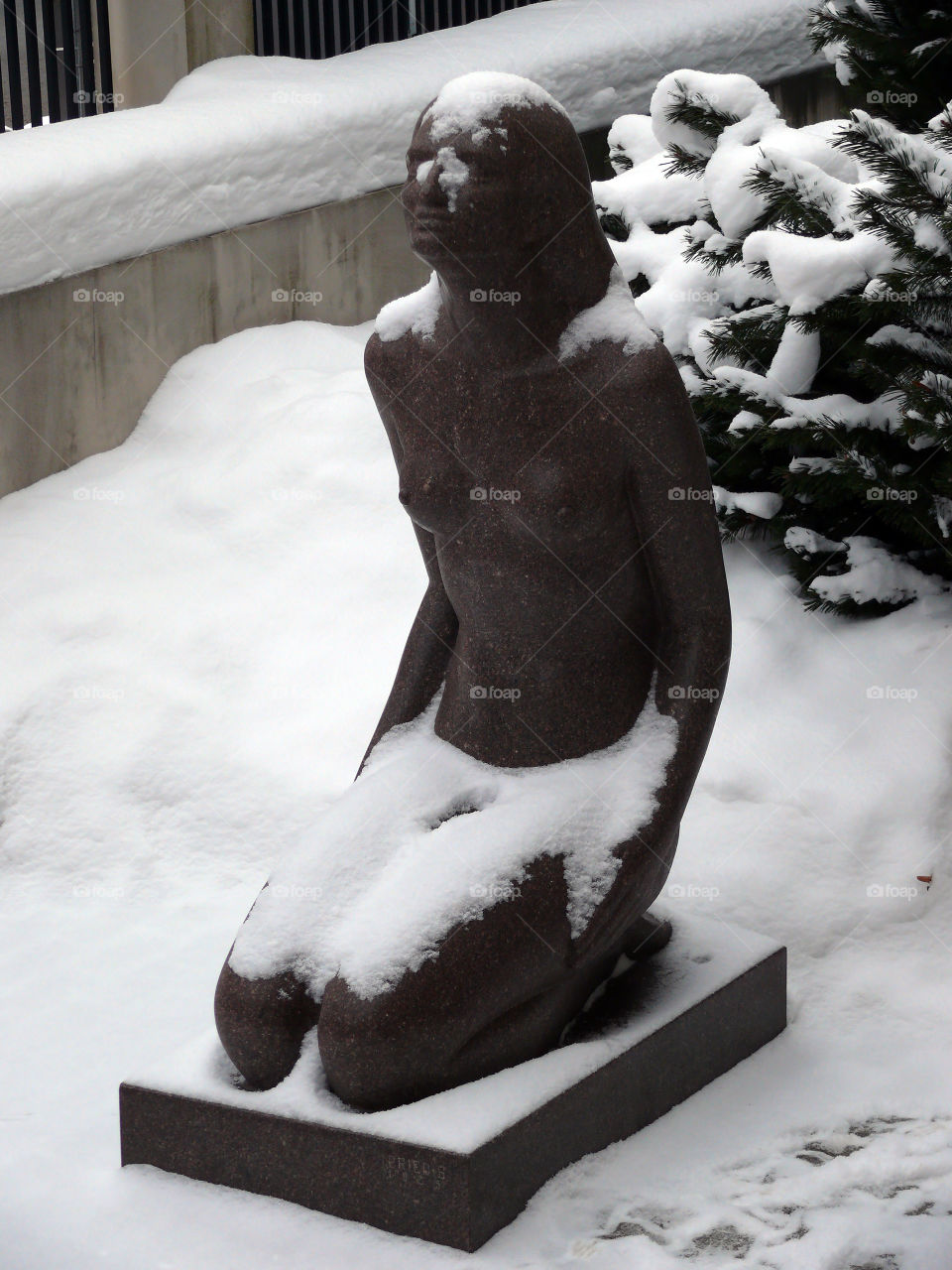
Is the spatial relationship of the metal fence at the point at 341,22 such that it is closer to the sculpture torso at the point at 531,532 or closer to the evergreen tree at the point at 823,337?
the evergreen tree at the point at 823,337

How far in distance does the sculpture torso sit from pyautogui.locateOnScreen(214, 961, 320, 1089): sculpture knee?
701 millimetres

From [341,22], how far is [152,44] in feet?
4.61

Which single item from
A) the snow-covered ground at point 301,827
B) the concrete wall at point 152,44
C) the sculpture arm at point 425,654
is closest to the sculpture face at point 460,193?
the sculpture arm at point 425,654

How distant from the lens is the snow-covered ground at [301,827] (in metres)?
3.73

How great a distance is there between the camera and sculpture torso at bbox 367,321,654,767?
3920mm

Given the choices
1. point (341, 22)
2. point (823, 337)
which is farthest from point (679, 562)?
point (341, 22)

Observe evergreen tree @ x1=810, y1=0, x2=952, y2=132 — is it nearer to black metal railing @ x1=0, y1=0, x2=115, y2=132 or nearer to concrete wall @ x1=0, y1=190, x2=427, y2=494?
concrete wall @ x1=0, y1=190, x2=427, y2=494

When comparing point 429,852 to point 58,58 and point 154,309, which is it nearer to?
point 154,309

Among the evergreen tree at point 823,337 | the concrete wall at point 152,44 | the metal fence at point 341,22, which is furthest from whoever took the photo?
the metal fence at point 341,22

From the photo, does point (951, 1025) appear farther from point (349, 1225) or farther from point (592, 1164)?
point (349, 1225)

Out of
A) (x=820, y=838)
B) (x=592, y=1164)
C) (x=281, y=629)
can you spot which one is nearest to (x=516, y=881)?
(x=592, y=1164)

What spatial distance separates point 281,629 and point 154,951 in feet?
5.14

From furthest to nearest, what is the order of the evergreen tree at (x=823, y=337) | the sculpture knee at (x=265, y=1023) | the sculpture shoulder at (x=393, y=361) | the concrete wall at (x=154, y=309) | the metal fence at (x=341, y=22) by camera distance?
the metal fence at (x=341, y=22)
the concrete wall at (x=154, y=309)
the evergreen tree at (x=823, y=337)
the sculpture shoulder at (x=393, y=361)
the sculpture knee at (x=265, y=1023)

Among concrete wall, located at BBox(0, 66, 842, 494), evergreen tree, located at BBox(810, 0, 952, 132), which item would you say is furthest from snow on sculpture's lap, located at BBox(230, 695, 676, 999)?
concrete wall, located at BBox(0, 66, 842, 494)
